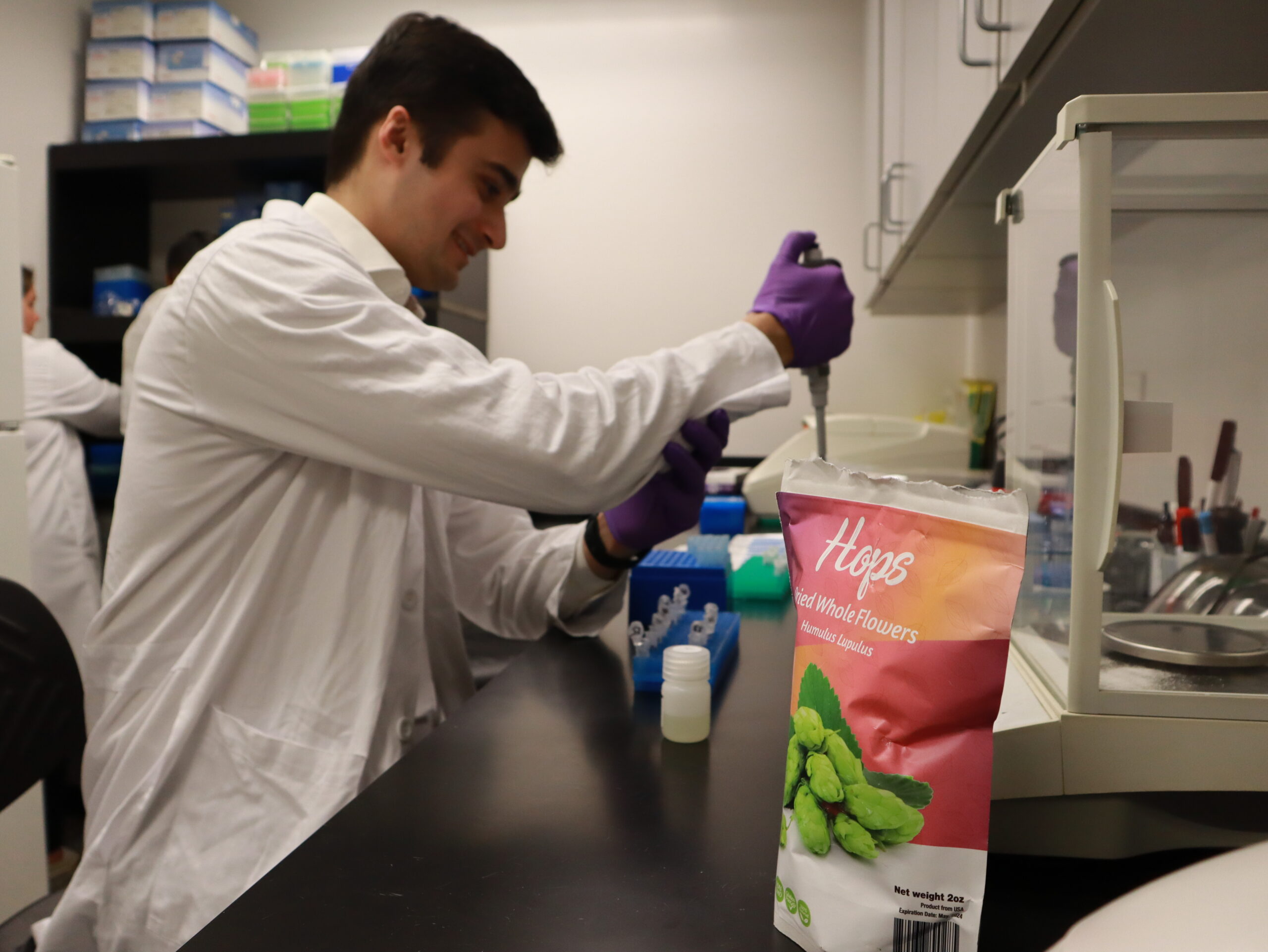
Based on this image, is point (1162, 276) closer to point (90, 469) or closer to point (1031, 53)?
point (1031, 53)

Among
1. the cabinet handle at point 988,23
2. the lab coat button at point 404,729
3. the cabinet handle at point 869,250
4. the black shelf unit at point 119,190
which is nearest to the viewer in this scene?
the cabinet handle at point 988,23

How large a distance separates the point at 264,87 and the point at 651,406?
251 cm

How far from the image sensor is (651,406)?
102 centimetres

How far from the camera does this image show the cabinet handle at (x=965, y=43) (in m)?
0.90

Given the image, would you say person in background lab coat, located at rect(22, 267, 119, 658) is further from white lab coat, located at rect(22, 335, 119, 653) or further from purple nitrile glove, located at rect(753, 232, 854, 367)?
purple nitrile glove, located at rect(753, 232, 854, 367)

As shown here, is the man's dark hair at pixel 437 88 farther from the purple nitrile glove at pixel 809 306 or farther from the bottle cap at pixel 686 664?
the bottle cap at pixel 686 664

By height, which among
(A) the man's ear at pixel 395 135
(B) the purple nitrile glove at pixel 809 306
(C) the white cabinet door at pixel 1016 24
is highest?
(A) the man's ear at pixel 395 135

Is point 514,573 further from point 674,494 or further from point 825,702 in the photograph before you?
point 825,702

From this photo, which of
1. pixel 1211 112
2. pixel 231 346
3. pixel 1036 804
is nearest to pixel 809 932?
pixel 1036 804

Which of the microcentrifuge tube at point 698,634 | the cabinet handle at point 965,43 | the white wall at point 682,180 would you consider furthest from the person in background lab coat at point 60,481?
the cabinet handle at point 965,43

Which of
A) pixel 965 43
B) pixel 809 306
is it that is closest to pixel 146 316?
pixel 809 306

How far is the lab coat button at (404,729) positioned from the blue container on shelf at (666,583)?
29cm

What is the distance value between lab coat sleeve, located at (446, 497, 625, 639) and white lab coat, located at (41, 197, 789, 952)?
0.77 ft

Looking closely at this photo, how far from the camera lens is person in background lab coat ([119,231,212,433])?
2.53 metres
